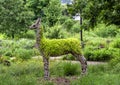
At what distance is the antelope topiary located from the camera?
33.5 feet

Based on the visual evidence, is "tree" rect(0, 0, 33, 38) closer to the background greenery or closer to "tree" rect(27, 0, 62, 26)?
the background greenery

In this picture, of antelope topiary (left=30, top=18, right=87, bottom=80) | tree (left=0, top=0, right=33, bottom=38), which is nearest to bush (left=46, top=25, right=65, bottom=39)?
tree (left=0, top=0, right=33, bottom=38)

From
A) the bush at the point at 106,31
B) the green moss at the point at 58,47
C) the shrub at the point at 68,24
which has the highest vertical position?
the green moss at the point at 58,47

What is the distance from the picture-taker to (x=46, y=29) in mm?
28453

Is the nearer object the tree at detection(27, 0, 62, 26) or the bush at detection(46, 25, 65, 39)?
the bush at detection(46, 25, 65, 39)

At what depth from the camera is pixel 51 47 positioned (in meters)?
10.4

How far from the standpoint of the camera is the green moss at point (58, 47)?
10.3 m

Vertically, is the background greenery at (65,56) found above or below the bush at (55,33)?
above

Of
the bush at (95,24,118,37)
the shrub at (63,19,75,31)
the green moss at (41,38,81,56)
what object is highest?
the green moss at (41,38,81,56)

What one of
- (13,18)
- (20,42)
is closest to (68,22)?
(20,42)

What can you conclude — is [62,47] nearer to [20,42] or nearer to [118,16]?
[118,16]

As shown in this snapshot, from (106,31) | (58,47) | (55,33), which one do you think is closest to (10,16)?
(58,47)

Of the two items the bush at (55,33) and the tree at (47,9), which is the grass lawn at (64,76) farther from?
the tree at (47,9)

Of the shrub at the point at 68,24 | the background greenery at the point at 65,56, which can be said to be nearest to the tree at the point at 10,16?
the background greenery at the point at 65,56
